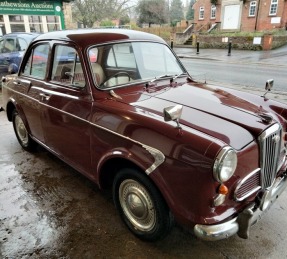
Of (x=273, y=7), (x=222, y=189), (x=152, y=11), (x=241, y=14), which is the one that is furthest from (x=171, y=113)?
(x=152, y=11)

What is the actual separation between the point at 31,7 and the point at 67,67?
1414 centimetres

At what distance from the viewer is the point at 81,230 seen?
2916 millimetres

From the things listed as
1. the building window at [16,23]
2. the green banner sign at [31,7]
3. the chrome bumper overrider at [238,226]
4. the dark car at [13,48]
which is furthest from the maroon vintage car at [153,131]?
the building window at [16,23]

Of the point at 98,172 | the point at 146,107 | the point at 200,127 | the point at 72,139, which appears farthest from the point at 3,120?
the point at 200,127

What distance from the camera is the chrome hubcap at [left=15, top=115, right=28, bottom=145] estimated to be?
184 inches

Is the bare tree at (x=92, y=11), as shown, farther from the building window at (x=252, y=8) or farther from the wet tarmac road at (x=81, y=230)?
the wet tarmac road at (x=81, y=230)

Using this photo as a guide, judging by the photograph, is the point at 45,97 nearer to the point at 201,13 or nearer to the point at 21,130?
the point at 21,130

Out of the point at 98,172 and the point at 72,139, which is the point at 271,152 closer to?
the point at 98,172

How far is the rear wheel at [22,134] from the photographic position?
4.60 m

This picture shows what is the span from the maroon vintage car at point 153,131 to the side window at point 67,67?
11 millimetres

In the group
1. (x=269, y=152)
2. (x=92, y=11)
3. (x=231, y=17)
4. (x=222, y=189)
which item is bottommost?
(x=222, y=189)

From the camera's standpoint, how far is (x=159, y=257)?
2.55 meters

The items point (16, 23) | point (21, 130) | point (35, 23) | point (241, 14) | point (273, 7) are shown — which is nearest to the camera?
point (21, 130)

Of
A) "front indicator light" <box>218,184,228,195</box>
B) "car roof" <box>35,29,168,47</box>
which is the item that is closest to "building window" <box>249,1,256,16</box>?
"car roof" <box>35,29,168,47</box>
